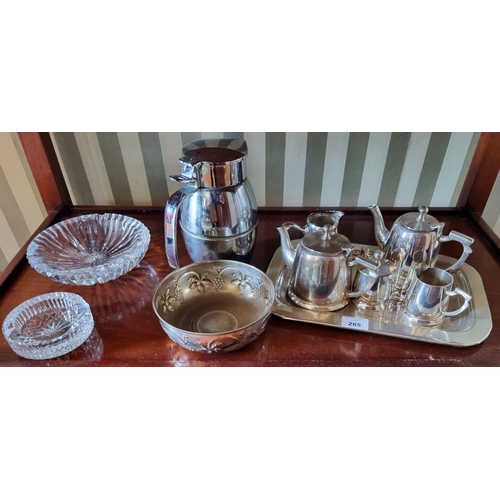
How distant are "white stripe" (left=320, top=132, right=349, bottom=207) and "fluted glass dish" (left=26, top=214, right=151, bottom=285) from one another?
0.39m

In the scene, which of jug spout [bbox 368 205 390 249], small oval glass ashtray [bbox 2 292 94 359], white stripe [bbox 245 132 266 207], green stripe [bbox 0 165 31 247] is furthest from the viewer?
green stripe [bbox 0 165 31 247]

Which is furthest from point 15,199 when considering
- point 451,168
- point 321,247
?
point 451,168

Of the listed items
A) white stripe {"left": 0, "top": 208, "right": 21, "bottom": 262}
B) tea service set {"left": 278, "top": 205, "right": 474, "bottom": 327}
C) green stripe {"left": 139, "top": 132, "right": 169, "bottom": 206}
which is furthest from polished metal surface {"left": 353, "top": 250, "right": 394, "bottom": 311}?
white stripe {"left": 0, "top": 208, "right": 21, "bottom": 262}

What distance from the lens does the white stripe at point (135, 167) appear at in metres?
0.78

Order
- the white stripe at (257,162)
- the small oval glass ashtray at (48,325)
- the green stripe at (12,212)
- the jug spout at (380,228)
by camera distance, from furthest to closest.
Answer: the green stripe at (12,212) < the white stripe at (257,162) < the jug spout at (380,228) < the small oval glass ashtray at (48,325)

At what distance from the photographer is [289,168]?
82 centimetres

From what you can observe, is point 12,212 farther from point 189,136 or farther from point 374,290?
Answer: point 374,290

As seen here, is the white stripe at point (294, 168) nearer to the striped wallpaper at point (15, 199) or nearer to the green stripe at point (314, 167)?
the green stripe at point (314, 167)

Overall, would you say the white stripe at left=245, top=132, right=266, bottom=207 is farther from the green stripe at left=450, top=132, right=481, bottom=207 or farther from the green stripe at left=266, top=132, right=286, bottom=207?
the green stripe at left=450, top=132, right=481, bottom=207

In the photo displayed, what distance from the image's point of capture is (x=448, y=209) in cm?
80

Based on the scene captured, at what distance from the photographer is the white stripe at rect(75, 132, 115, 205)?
78cm

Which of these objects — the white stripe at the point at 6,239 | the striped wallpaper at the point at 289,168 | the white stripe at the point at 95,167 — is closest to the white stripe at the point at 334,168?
the striped wallpaper at the point at 289,168

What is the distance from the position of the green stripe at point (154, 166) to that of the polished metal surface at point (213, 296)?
Answer: 0.30 metres

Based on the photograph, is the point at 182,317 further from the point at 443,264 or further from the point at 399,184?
the point at 399,184
